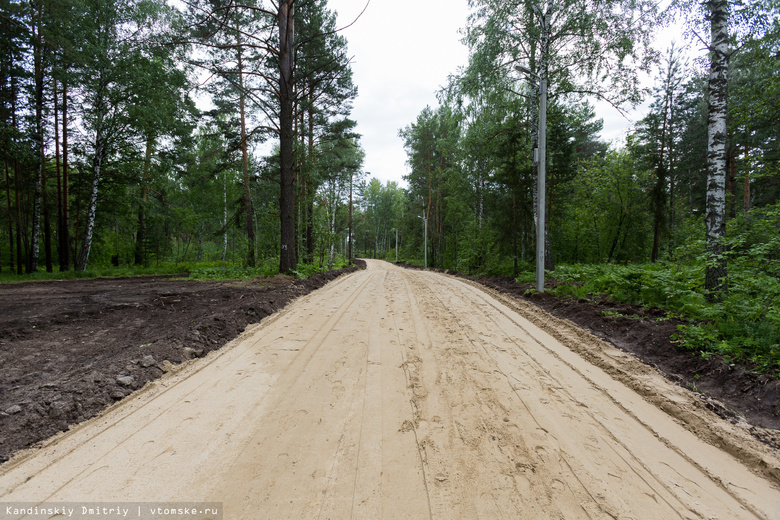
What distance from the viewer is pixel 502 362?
364 centimetres

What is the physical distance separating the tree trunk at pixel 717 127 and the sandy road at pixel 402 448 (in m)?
3.82

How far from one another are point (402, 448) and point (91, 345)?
430cm

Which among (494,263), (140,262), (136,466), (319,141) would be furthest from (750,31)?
(140,262)

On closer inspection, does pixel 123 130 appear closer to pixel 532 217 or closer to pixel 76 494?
pixel 76 494

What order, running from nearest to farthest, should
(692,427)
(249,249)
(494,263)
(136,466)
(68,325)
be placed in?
(136,466), (692,427), (68,325), (249,249), (494,263)

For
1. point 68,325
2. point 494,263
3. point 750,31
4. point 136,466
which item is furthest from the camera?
point 494,263

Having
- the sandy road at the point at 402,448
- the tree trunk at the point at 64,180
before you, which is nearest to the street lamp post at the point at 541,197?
the sandy road at the point at 402,448

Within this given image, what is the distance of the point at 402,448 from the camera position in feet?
6.81

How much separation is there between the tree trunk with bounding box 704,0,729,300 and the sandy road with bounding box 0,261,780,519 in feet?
12.5

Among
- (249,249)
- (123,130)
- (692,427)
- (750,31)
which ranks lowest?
(692,427)

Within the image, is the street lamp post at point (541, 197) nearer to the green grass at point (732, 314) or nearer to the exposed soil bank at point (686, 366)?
the exposed soil bank at point (686, 366)

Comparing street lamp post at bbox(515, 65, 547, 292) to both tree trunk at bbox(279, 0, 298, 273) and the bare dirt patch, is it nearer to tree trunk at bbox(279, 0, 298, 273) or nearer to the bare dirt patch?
the bare dirt patch

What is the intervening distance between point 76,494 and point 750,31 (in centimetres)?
1146

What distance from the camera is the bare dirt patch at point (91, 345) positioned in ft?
7.71
